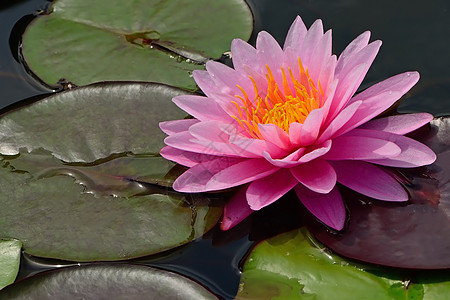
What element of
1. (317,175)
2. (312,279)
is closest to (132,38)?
(317,175)

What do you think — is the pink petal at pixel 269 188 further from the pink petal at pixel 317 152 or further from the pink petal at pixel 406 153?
the pink petal at pixel 406 153

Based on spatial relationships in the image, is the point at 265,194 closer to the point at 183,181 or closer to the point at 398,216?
the point at 183,181

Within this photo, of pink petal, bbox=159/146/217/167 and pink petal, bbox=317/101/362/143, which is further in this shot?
pink petal, bbox=159/146/217/167

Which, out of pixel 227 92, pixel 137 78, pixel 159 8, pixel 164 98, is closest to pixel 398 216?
pixel 227 92

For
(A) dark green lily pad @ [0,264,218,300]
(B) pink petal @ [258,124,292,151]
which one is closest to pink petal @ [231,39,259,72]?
(B) pink petal @ [258,124,292,151]

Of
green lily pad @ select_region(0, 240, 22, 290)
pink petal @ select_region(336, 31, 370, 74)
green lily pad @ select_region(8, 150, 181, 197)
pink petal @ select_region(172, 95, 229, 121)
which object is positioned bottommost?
green lily pad @ select_region(0, 240, 22, 290)

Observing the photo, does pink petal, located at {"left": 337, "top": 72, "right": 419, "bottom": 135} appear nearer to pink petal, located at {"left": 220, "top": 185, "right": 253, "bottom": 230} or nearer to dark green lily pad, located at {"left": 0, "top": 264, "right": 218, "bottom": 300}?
pink petal, located at {"left": 220, "top": 185, "right": 253, "bottom": 230}
